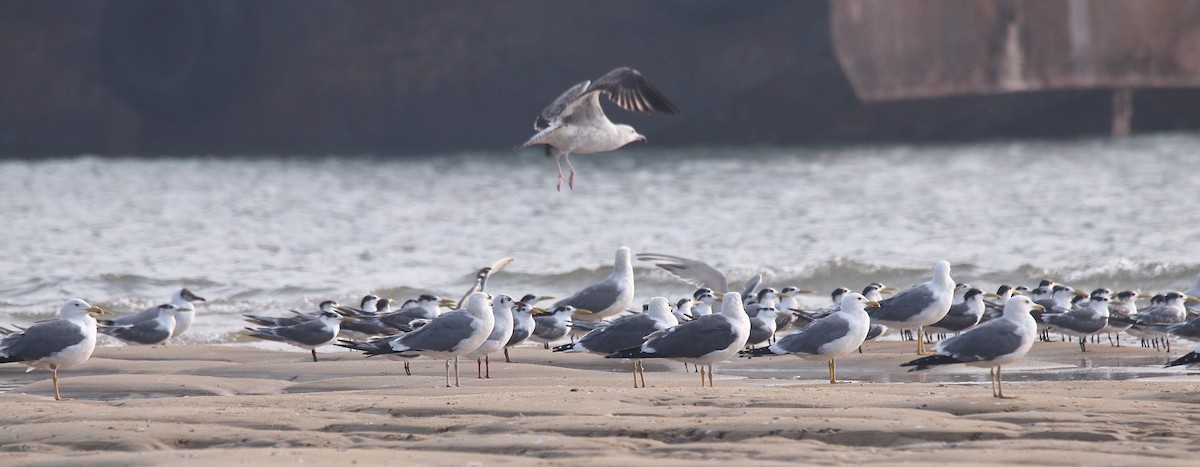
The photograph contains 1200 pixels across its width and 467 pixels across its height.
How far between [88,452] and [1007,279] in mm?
11310

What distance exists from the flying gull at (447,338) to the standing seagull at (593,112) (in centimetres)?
145

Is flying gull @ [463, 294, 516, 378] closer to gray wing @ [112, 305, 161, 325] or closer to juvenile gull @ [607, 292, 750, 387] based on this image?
juvenile gull @ [607, 292, 750, 387]

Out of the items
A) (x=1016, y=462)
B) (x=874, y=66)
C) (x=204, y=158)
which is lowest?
(x=1016, y=462)

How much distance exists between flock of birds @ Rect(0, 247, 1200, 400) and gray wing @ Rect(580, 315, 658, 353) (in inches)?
0.4

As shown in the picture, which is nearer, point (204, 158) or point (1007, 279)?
point (1007, 279)

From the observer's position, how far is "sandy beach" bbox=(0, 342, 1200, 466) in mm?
5375

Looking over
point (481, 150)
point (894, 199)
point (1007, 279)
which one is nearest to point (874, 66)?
point (1007, 279)

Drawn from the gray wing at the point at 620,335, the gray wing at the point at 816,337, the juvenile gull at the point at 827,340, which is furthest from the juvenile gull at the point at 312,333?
the gray wing at the point at 816,337

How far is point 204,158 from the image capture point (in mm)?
42688

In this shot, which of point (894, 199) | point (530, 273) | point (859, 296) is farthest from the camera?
point (894, 199)

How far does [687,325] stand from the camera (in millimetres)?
8812

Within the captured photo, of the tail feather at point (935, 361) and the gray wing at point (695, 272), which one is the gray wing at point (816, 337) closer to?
the tail feather at point (935, 361)

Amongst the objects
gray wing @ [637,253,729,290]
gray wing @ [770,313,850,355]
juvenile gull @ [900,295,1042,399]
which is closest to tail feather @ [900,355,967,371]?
juvenile gull @ [900,295,1042,399]

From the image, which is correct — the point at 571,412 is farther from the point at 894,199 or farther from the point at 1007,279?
the point at 894,199
